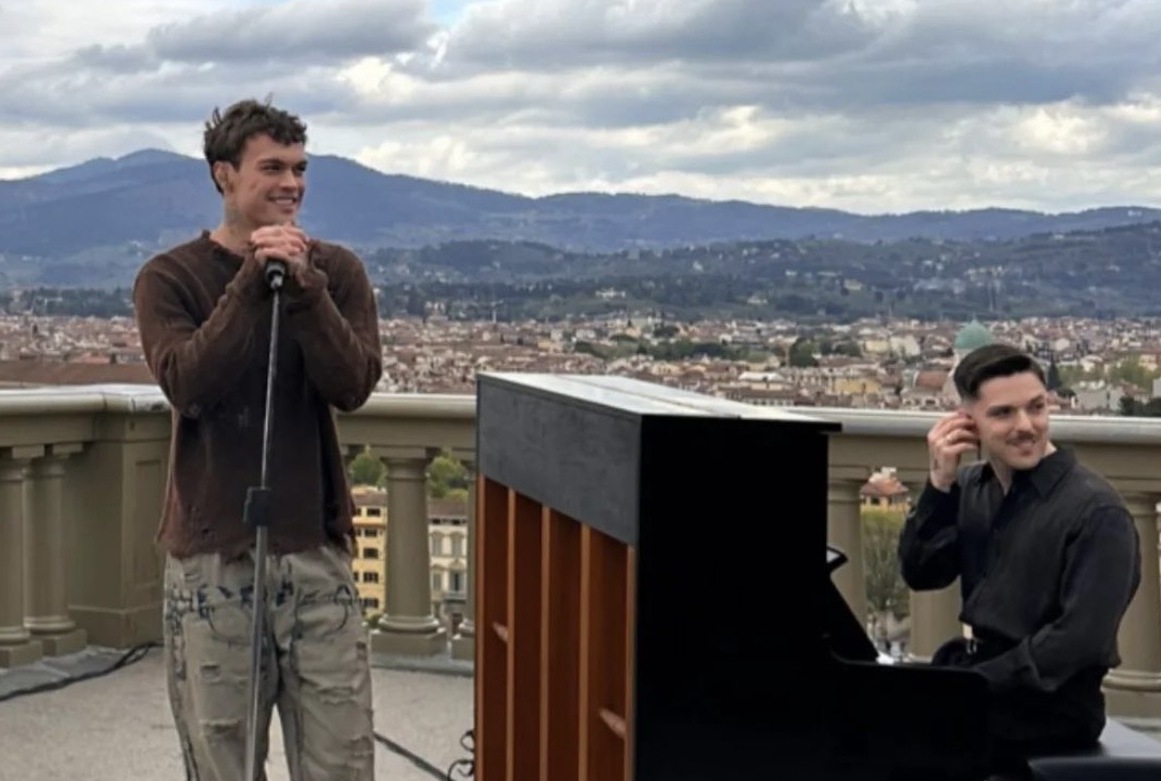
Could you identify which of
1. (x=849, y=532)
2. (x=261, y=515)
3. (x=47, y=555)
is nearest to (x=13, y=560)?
(x=47, y=555)

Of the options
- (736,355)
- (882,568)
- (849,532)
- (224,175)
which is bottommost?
(882,568)

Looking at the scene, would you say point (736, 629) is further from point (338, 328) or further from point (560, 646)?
point (338, 328)

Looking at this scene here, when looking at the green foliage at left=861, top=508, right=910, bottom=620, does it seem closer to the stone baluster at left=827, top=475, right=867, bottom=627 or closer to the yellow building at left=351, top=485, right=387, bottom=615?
the stone baluster at left=827, top=475, right=867, bottom=627

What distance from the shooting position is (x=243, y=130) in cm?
364

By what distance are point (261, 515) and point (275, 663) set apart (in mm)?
391

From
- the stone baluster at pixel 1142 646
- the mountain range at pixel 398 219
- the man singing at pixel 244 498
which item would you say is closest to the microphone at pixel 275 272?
the man singing at pixel 244 498

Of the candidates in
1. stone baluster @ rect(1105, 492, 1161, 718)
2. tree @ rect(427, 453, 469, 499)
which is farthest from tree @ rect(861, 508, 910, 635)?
tree @ rect(427, 453, 469, 499)

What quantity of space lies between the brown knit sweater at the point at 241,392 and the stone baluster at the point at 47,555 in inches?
137

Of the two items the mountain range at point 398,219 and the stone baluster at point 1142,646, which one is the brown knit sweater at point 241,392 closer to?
the stone baluster at point 1142,646

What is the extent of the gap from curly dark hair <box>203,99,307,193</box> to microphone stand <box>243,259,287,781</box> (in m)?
0.33

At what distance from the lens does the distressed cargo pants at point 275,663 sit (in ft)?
12.1

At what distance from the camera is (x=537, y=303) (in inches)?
399

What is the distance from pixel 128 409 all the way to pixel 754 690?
466cm

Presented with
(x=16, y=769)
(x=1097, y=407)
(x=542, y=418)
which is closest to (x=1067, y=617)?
(x=542, y=418)
